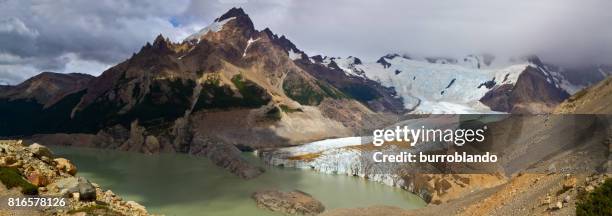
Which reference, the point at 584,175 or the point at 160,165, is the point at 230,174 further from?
the point at 584,175

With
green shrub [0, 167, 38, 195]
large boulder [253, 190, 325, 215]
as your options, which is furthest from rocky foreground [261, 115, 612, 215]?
green shrub [0, 167, 38, 195]

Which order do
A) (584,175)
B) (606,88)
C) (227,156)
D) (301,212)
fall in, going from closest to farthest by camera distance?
(584,175) < (606,88) < (301,212) < (227,156)

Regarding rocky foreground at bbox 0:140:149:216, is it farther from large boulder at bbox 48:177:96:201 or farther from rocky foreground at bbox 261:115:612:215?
rocky foreground at bbox 261:115:612:215

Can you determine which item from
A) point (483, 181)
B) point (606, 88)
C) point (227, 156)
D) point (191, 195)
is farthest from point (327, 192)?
point (606, 88)

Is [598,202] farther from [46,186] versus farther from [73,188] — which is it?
[46,186]

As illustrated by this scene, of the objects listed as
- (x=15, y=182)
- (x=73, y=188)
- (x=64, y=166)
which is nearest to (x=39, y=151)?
(x=64, y=166)

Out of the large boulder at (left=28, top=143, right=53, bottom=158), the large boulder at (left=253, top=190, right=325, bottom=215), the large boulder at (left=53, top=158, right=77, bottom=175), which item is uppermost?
the large boulder at (left=28, top=143, right=53, bottom=158)
